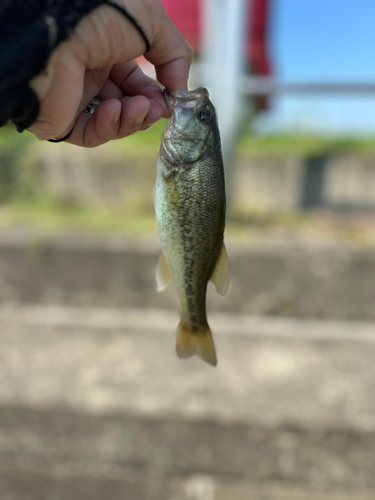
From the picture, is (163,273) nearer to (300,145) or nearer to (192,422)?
(192,422)

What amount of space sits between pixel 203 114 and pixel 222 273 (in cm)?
44

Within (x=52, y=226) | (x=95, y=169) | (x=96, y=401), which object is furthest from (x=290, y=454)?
(x=95, y=169)

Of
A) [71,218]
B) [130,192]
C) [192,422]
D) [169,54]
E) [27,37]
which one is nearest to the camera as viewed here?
[27,37]

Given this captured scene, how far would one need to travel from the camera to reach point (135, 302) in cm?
317

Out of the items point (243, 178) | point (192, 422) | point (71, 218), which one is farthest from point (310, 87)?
point (192, 422)

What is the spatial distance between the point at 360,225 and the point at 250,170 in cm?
88

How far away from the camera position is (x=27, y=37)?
847mm

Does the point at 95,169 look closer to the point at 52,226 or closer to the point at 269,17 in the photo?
the point at 52,226

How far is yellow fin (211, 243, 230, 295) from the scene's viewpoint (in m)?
1.21

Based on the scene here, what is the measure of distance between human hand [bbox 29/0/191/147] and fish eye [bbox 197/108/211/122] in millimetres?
96

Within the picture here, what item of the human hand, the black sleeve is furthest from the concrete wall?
the black sleeve

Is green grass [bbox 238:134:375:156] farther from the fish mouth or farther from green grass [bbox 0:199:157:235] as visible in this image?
the fish mouth

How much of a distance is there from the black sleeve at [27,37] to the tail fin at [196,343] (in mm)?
751

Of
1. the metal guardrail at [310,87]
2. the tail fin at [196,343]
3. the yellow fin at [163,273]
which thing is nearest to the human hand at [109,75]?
the yellow fin at [163,273]
